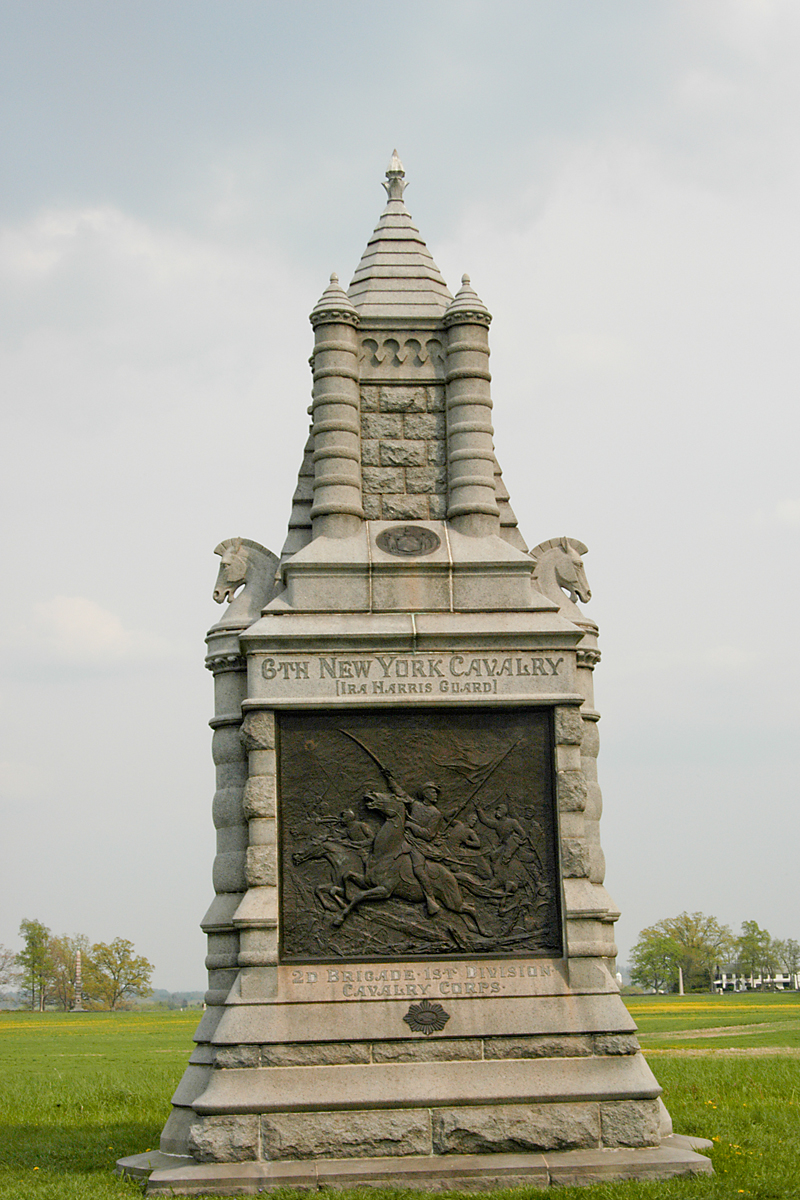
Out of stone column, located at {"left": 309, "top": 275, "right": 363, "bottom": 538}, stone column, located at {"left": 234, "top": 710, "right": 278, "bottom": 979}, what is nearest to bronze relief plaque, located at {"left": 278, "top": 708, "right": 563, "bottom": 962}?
stone column, located at {"left": 234, "top": 710, "right": 278, "bottom": 979}

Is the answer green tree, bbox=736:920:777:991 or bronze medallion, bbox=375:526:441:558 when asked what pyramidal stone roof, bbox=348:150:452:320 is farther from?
green tree, bbox=736:920:777:991

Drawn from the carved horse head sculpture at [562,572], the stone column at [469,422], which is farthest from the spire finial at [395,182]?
the carved horse head sculpture at [562,572]

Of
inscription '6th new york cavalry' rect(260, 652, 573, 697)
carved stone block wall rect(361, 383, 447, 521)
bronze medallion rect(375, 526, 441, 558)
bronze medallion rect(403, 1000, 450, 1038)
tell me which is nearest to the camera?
bronze medallion rect(403, 1000, 450, 1038)

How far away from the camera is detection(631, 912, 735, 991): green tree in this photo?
9269 centimetres

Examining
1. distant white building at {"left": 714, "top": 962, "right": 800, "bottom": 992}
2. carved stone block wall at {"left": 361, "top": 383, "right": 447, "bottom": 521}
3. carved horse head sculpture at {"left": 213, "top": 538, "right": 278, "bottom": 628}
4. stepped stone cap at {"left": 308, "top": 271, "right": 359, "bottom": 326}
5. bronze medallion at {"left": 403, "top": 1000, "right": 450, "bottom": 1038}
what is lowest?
distant white building at {"left": 714, "top": 962, "right": 800, "bottom": 992}

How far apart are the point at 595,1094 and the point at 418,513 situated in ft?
20.2

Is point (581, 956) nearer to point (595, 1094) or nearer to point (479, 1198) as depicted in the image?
point (595, 1094)

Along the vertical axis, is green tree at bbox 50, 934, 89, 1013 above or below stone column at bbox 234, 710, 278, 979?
below

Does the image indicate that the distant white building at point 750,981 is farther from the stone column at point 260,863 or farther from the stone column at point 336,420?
the stone column at point 260,863

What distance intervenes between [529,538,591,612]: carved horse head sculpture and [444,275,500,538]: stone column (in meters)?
1.20

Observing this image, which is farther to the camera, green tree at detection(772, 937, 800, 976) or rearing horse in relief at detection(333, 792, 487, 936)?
green tree at detection(772, 937, 800, 976)

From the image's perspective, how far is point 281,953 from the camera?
1148 cm

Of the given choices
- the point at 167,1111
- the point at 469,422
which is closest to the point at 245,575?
the point at 469,422

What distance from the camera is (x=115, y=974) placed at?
88500mm
